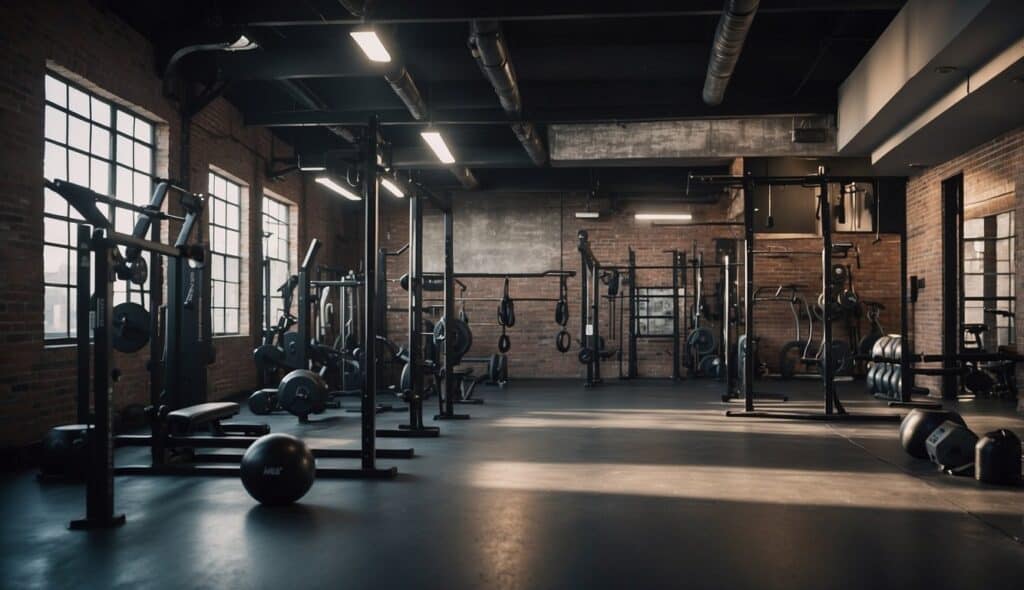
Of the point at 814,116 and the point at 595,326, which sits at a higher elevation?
the point at 814,116

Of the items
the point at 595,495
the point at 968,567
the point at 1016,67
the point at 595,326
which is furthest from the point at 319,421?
the point at 1016,67

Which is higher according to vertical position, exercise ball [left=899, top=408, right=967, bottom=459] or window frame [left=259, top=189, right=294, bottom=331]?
window frame [left=259, top=189, right=294, bottom=331]

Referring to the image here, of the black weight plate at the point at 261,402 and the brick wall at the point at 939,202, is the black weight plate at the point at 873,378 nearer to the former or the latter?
the brick wall at the point at 939,202

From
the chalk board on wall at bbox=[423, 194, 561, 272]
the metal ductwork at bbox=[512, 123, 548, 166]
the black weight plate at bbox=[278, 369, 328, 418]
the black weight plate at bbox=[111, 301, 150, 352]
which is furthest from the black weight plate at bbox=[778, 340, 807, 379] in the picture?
the black weight plate at bbox=[111, 301, 150, 352]

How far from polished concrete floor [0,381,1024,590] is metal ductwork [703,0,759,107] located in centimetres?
310

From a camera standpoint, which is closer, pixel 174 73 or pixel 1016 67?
pixel 1016 67

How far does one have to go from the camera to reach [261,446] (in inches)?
158

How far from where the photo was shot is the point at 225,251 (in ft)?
30.1

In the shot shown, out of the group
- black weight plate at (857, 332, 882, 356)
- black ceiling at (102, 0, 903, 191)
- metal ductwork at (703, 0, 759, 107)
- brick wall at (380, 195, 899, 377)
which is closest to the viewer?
metal ductwork at (703, 0, 759, 107)

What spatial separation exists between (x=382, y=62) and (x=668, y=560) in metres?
4.70

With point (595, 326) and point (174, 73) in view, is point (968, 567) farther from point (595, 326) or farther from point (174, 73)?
point (595, 326)

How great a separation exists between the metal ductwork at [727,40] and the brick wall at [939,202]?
9.63 ft

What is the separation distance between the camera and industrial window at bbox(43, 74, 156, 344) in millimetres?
5973

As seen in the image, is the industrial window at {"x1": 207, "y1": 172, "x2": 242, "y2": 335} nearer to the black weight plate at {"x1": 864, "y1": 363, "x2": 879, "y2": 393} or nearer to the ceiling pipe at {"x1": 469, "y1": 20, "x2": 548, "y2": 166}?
the ceiling pipe at {"x1": 469, "y1": 20, "x2": 548, "y2": 166}
